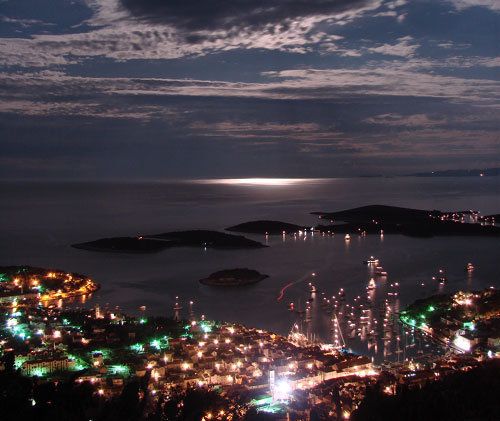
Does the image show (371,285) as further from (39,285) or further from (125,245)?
(125,245)

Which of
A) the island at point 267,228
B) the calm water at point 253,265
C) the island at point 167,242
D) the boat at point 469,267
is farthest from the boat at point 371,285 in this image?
the island at point 267,228

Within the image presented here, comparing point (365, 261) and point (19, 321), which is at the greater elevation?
point (19, 321)

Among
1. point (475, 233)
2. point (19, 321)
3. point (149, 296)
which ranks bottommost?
point (475, 233)

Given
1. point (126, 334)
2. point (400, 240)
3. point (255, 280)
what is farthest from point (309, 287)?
point (400, 240)

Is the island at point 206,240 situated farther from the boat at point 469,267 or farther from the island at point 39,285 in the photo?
the island at point 39,285

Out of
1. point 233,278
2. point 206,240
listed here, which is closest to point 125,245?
point 206,240

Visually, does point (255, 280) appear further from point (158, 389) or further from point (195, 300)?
point (158, 389)
